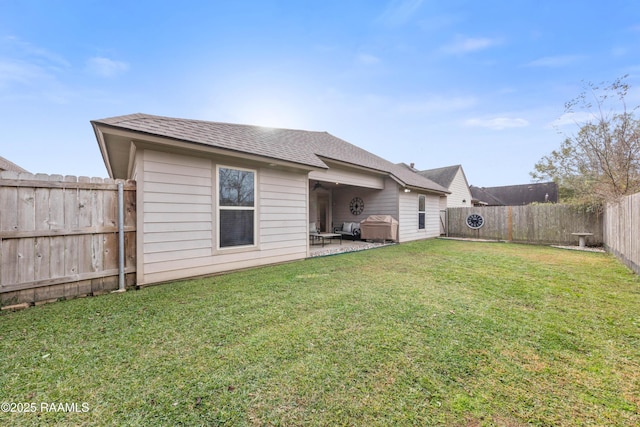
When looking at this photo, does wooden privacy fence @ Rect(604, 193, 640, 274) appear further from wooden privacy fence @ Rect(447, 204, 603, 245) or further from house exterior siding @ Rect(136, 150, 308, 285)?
house exterior siding @ Rect(136, 150, 308, 285)

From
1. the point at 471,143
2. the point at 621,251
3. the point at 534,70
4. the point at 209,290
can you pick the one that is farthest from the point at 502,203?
the point at 209,290

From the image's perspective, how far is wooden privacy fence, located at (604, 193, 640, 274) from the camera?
457 cm

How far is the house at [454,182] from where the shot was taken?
18.3 m

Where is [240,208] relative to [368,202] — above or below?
below

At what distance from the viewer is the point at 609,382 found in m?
1.76

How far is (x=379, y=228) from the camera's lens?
33.1 feet

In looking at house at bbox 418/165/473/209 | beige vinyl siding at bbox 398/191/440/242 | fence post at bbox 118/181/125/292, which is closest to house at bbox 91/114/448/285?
fence post at bbox 118/181/125/292

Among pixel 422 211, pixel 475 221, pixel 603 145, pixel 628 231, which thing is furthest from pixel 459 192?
pixel 628 231

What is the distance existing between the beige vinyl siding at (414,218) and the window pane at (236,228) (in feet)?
22.6

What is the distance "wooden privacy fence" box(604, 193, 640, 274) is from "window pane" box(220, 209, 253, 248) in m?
7.54

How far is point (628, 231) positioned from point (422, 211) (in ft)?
22.9

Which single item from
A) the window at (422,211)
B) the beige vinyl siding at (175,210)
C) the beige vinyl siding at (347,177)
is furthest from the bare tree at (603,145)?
the beige vinyl siding at (175,210)

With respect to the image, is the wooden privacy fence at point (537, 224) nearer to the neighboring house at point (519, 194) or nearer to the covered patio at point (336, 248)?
the covered patio at point (336, 248)

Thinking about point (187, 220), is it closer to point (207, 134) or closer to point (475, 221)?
point (207, 134)
